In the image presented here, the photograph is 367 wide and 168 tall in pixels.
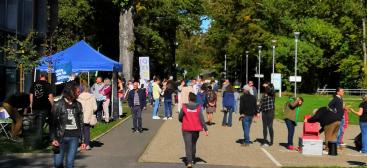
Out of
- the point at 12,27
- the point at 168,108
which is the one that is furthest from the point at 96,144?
the point at 12,27

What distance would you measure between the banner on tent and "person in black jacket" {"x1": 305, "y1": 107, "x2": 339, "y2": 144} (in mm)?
9552

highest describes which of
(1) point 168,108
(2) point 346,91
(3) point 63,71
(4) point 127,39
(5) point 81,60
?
(4) point 127,39

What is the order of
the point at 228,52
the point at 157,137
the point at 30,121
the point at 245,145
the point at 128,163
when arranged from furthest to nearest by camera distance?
the point at 228,52 → the point at 157,137 → the point at 245,145 → the point at 30,121 → the point at 128,163

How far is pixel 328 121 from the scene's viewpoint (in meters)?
15.8

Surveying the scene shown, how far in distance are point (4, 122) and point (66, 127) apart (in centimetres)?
794

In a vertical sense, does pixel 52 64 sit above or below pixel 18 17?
below

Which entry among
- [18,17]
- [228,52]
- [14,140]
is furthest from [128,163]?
[228,52]

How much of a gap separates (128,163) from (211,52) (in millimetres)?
81614

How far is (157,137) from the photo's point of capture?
18.7 m

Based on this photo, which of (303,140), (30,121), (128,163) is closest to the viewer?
(128,163)

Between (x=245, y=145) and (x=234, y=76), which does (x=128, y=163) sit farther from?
(x=234, y=76)

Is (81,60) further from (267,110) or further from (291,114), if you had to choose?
(291,114)

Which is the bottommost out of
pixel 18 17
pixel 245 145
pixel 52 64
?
pixel 245 145

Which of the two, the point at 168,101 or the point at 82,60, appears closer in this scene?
the point at 82,60
